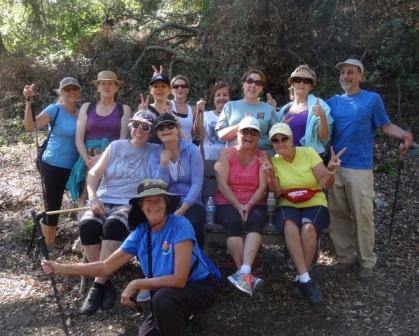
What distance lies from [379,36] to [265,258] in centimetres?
524

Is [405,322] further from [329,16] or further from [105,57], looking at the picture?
[105,57]

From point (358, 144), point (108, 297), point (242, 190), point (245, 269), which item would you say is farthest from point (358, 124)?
point (108, 297)

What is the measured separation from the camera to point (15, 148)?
9594 millimetres

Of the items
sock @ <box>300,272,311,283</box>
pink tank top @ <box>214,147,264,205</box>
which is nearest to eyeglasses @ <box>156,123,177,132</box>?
pink tank top @ <box>214,147,264,205</box>

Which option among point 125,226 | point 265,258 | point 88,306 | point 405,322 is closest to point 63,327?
point 88,306

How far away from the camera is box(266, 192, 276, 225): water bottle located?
452 cm

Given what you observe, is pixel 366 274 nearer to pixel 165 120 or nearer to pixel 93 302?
pixel 165 120

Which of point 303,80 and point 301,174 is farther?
A: point 303,80

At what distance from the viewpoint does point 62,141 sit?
5145mm

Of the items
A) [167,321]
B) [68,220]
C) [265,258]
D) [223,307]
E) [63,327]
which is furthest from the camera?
[68,220]

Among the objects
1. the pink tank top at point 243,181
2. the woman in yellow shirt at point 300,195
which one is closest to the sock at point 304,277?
the woman in yellow shirt at point 300,195

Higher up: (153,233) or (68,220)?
(153,233)

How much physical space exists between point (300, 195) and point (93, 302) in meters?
2.02

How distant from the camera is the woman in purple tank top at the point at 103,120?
4.96 m
